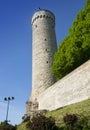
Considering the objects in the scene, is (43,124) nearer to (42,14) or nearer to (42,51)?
(42,51)

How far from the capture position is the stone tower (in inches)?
1405

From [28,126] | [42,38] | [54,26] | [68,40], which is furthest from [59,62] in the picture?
[28,126]

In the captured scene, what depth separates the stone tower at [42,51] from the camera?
35.7 meters

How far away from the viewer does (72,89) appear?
22078 millimetres

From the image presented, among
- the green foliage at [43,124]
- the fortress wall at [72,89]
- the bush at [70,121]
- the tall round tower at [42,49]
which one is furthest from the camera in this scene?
the tall round tower at [42,49]

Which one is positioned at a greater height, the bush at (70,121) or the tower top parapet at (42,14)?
the tower top parapet at (42,14)

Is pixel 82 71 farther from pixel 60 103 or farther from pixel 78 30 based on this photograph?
pixel 78 30

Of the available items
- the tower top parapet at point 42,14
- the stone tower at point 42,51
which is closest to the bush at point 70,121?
the stone tower at point 42,51

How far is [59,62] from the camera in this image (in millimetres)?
31297

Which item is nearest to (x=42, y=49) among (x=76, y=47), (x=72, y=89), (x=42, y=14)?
(x=42, y=14)

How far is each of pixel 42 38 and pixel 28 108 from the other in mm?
10584

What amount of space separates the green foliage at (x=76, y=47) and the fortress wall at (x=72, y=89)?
4604 millimetres

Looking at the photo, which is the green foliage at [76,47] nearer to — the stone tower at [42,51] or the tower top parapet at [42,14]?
the stone tower at [42,51]

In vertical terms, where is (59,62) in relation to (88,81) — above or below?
above
